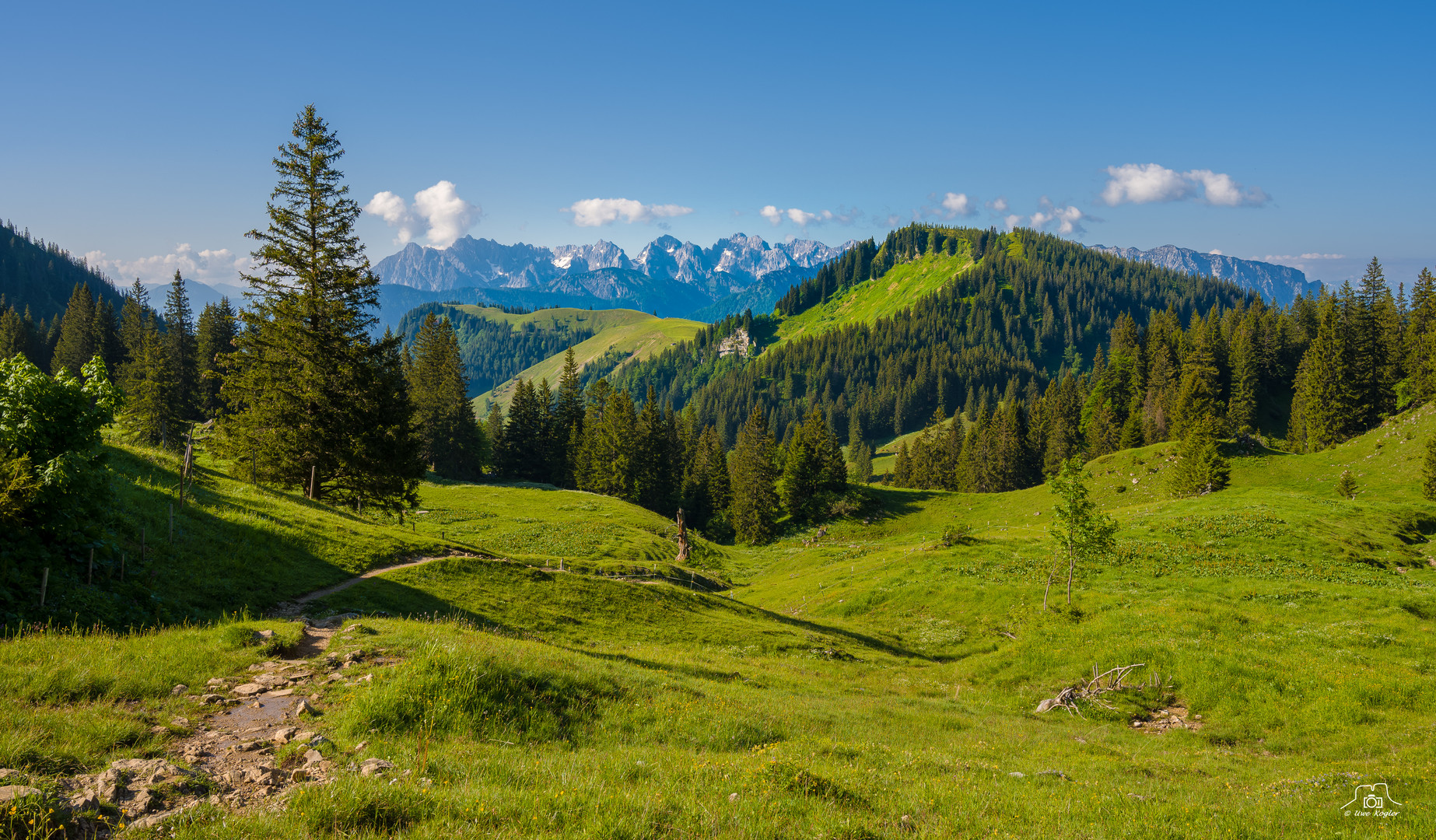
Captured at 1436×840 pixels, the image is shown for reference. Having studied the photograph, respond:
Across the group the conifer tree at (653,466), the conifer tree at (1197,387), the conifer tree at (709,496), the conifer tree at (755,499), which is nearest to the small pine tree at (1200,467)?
the conifer tree at (1197,387)

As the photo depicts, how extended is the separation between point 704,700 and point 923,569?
3521cm

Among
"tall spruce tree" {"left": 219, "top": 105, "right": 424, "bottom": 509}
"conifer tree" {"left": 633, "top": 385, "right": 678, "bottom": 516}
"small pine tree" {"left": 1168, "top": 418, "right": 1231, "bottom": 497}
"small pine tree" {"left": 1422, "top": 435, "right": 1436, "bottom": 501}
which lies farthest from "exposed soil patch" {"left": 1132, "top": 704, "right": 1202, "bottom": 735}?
"conifer tree" {"left": 633, "top": 385, "right": 678, "bottom": 516}

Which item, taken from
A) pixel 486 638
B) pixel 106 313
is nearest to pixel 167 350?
pixel 106 313

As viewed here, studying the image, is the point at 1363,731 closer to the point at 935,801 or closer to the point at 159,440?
the point at 935,801

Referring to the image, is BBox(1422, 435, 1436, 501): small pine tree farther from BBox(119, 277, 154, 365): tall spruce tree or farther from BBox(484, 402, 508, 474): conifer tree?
BBox(119, 277, 154, 365): tall spruce tree

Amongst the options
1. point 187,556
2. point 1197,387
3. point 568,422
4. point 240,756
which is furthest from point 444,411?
point 1197,387

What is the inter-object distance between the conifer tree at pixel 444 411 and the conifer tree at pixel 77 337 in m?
51.7

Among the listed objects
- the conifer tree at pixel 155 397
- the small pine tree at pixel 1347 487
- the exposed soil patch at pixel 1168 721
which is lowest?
the exposed soil patch at pixel 1168 721

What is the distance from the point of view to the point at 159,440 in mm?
74000

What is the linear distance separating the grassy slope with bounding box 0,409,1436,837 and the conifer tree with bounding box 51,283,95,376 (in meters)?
94.9

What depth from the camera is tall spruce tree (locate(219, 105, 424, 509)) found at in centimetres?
3481

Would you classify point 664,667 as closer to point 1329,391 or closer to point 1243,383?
point 1329,391

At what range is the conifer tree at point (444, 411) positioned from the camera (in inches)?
3469

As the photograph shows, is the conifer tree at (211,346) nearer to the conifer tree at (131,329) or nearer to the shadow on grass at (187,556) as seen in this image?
the conifer tree at (131,329)
